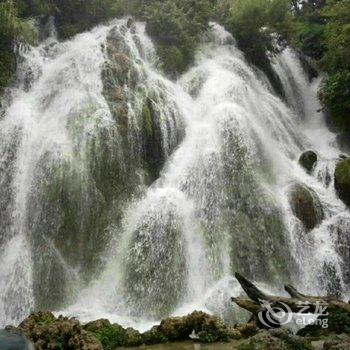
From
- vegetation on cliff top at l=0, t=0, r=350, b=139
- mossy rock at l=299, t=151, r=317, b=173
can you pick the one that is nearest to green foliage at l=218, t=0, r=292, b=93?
vegetation on cliff top at l=0, t=0, r=350, b=139

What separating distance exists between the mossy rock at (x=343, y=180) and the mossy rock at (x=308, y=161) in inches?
38.3

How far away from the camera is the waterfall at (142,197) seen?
1178cm

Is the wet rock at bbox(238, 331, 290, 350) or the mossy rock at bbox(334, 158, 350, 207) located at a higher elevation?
the mossy rock at bbox(334, 158, 350, 207)

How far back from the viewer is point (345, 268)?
12.2 m

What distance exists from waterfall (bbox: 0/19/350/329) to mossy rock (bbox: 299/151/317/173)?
1.00 feet

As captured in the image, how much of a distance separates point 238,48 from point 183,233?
13.2m

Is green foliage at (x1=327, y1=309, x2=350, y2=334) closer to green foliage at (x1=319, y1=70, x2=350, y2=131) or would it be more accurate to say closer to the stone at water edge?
the stone at water edge

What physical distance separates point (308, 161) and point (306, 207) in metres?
2.96

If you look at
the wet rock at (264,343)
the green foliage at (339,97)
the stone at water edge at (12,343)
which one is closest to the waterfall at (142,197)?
the green foliage at (339,97)

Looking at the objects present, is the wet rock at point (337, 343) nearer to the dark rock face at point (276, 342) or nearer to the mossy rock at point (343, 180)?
the dark rock face at point (276, 342)

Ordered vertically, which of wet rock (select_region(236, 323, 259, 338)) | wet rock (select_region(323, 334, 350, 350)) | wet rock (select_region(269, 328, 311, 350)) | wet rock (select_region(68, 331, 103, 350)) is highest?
wet rock (select_region(68, 331, 103, 350))

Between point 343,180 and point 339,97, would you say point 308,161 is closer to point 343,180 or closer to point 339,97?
point 343,180

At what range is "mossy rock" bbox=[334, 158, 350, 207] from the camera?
14.3m

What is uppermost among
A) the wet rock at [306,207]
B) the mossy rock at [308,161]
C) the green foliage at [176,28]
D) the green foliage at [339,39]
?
the green foliage at [176,28]
